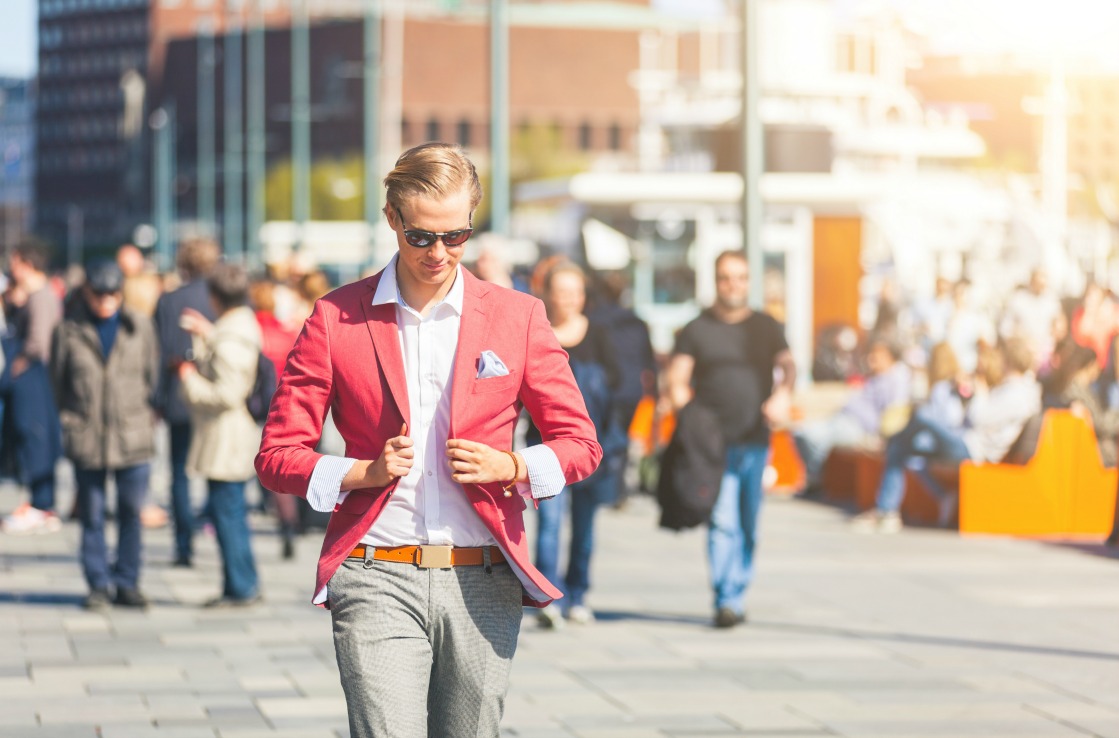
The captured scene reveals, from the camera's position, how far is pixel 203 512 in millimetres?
13477

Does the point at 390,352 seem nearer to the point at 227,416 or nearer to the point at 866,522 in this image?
the point at 227,416

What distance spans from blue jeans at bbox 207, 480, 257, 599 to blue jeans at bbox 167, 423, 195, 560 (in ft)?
5.47

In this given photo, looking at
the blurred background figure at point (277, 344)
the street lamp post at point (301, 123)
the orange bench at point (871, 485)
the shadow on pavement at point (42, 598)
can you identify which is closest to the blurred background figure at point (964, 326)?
the orange bench at point (871, 485)

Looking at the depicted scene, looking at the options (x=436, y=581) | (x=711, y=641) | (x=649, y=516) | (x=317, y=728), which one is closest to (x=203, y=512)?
(x=649, y=516)

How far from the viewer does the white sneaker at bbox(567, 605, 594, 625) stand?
9.55 meters

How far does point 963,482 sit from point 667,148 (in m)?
31.3

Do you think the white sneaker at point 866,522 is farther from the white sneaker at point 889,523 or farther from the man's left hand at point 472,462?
the man's left hand at point 472,462

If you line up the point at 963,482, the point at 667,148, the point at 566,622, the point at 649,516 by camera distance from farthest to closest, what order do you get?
the point at 667,148, the point at 649,516, the point at 963,482, the point at 566,622

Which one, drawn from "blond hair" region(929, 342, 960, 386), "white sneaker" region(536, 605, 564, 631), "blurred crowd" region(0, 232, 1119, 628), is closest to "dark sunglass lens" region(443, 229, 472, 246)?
"blurred crowd" region(0, 232, 1119, 628)

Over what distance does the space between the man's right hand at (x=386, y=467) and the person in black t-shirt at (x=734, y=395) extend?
532 centimetres

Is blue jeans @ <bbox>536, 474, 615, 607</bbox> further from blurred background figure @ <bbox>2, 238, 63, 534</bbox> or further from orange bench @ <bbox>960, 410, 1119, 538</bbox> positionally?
blurred background figure @ <bbox>2, 238, 63, 534</bbox>

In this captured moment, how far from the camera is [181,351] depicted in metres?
11.9

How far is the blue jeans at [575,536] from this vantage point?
941 cm

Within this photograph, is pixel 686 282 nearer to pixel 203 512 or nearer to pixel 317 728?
pixel 203 512
